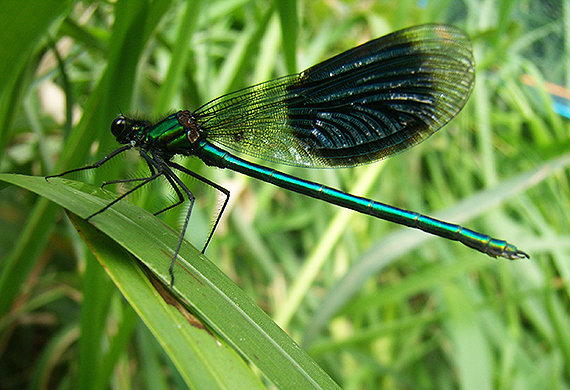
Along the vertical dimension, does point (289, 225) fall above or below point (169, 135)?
below

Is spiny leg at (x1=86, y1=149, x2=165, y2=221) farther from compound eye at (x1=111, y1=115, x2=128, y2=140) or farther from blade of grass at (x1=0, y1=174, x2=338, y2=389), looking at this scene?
blade of grass at (x1=0, y1=174, x2=338, y2=389)

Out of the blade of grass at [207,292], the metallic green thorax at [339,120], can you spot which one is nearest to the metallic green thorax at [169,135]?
the metallic green thorax at [339,120]

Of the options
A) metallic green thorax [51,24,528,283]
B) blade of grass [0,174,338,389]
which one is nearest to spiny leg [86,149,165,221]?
metallic green thorax [51,24,528,283]

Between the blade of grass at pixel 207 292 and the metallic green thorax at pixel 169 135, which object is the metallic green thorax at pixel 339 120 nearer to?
the metallic green thorax at pixel 169 135

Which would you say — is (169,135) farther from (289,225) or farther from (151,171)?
(289,225)

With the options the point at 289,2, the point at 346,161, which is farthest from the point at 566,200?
the point at 289,2

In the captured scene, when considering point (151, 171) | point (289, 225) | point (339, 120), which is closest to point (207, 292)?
point (151, 171)

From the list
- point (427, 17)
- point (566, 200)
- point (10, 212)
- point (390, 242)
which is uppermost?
point (10, 212)

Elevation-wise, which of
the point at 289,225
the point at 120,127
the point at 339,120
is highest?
the point at 120,127

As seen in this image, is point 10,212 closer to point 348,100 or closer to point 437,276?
point 348,100
